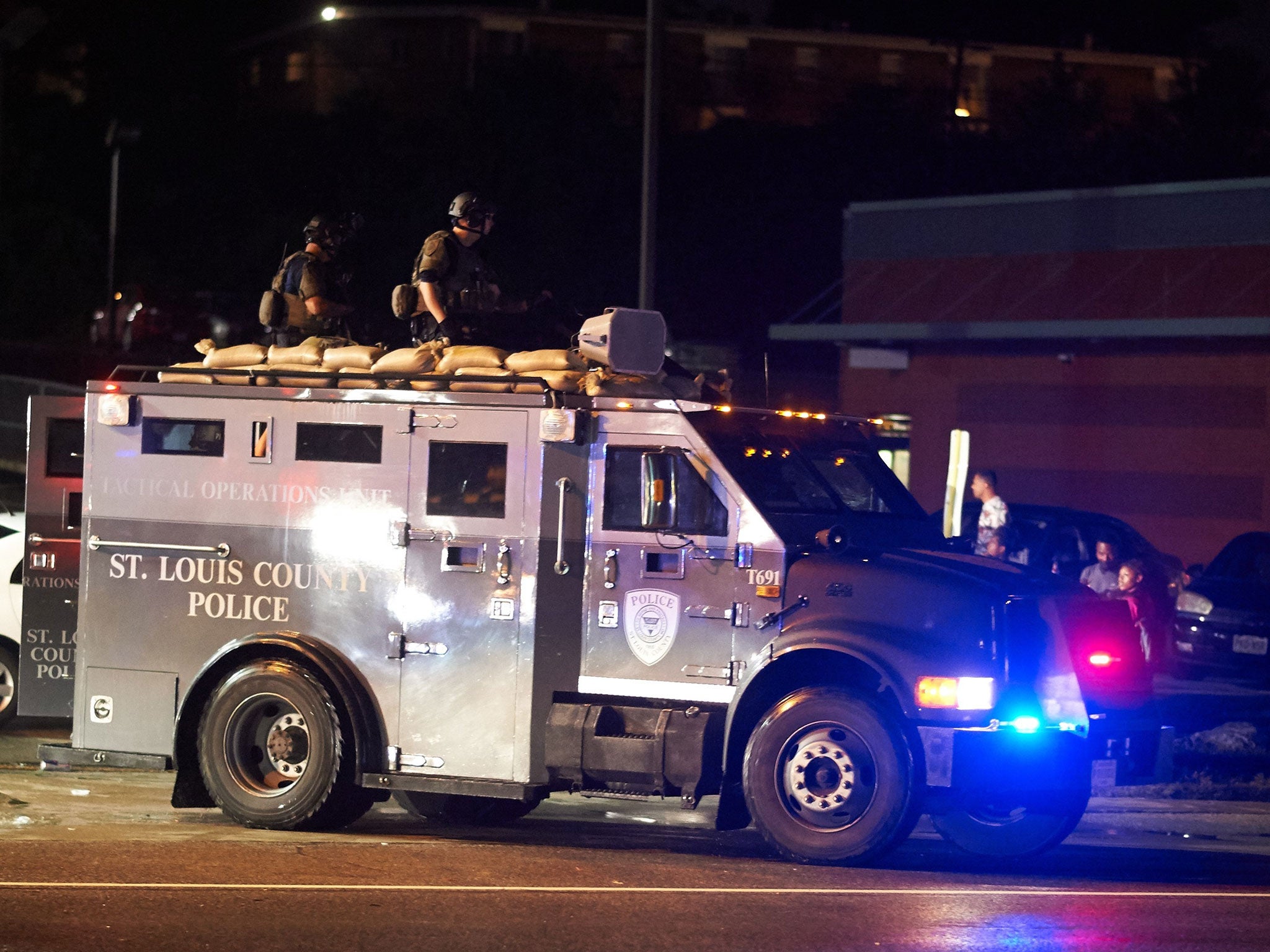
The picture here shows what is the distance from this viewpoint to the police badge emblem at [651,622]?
9727 millimetres

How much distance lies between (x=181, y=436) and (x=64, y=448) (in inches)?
89.3

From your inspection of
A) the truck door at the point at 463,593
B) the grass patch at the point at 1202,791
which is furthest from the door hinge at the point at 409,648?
the grass patch at the point at 1202,791

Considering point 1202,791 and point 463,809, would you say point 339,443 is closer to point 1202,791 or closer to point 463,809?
point 463,809

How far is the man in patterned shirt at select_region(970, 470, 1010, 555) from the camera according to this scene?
15.2 metres

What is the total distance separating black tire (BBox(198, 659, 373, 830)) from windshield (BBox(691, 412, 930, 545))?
8.53 ft

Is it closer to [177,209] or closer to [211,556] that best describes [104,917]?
[211,556]

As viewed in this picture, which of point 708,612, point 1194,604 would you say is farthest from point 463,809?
point 1194,604

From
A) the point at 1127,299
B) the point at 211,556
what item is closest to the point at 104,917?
the point at 211,556

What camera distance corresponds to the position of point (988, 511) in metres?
15.4

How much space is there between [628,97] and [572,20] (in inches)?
208

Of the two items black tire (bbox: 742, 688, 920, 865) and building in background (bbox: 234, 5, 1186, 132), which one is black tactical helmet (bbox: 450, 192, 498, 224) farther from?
building in background (bbox: 234, 5, 1186, 132)

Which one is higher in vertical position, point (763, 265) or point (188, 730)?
point (763, 265)

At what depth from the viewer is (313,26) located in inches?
3098

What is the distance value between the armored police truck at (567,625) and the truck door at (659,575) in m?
0.01
